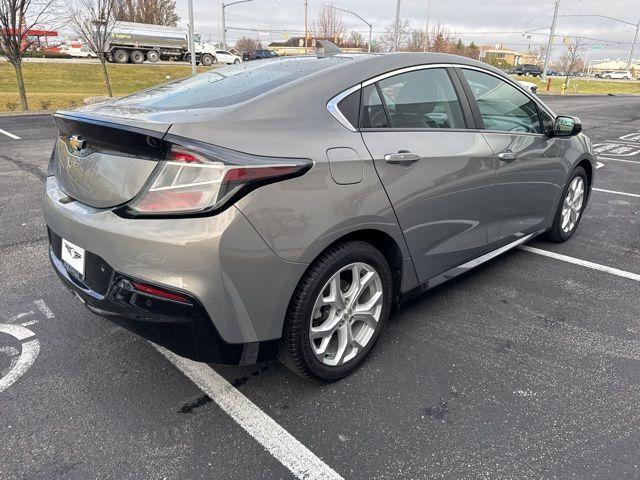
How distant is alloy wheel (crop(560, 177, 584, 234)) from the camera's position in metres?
4.54

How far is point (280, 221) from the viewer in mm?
2082

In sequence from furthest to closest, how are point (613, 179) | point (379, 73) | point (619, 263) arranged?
1. point (613, 179)
2. point (619, 263)
3. point (379, 73)

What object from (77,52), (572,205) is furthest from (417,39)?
(572,205)

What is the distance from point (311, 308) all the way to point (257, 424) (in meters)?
0.60

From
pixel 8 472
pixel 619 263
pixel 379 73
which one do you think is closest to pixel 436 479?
pixel 8 472

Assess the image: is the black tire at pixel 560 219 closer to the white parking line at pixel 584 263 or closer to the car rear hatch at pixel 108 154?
the white parking line at pixel 584 263

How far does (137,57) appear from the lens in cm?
3853

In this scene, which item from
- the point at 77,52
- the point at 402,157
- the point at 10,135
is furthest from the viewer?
the point at 77,52

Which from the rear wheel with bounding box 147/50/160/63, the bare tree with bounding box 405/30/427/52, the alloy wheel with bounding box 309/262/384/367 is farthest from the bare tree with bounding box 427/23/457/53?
the alloy wheel with bounding box 309/262/384/367

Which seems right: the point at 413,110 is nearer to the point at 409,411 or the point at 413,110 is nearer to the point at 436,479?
the point at 409,411

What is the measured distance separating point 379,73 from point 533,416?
191 centimetres

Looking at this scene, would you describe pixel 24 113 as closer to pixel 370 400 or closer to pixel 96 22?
pixel 96 22

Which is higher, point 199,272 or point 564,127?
point 564,127

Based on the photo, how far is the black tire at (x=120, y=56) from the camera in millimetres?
37500
